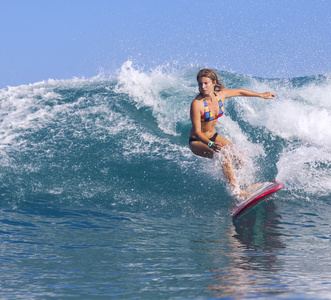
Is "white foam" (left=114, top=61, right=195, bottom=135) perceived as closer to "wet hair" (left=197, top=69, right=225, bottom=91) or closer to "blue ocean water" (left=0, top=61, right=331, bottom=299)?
"blue ocean water" (left=0, top=61, right=331, bottom=299)

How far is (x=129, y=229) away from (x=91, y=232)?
1.55 feet

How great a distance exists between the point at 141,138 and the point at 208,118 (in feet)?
9.81

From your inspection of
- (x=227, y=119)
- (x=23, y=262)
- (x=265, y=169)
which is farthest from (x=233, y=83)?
(x=23, y=262)

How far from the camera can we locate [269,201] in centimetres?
638

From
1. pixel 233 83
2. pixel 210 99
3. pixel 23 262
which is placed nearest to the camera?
pixel 23 262

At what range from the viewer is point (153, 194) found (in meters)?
6.81

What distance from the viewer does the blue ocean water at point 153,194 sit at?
3.14 meters

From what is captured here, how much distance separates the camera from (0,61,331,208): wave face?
277 inches

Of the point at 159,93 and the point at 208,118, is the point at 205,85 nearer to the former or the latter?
the point at 208,118

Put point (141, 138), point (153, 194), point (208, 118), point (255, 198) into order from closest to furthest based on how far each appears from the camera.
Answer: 1. point (255, 198)
2. point (208, 118)
3. point (153, 194)
4. point (141, 138)

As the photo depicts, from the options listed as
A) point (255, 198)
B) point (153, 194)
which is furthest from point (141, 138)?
point (255, 198)

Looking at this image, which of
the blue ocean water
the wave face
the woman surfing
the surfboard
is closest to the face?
the woman surfing

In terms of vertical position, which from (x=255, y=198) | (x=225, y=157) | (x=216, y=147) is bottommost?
(x=255, y=198)

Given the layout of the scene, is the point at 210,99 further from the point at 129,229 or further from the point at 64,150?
the point at 64,150
